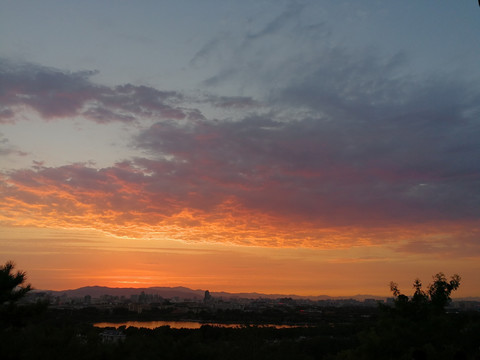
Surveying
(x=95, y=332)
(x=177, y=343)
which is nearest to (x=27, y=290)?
(x=95, y=332)

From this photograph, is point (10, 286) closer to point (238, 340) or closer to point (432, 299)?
point (238, 340)

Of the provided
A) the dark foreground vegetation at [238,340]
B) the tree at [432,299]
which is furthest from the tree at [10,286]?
the tree at [432,299]

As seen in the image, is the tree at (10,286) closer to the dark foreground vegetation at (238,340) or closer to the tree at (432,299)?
the dark foreground vegetation at (238,340)

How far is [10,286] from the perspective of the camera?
56.5 ft

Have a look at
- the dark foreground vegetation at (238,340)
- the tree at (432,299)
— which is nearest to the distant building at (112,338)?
the dark foreground vegetation at (238,340)

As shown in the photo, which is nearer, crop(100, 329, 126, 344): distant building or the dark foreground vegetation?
the dark foreground vegetation

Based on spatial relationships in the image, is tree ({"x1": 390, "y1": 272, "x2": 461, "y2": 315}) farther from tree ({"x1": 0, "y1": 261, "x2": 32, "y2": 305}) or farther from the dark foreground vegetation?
tree ({"x1": 0, "y1": 261, "x2": 32, "y2": 305})

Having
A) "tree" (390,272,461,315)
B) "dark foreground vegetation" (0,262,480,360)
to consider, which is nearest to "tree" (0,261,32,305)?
"dark foreground vegetation" (0,262,480,360)

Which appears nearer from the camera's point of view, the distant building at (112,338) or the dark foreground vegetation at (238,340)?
the dark foreground vegetation at (238,340)

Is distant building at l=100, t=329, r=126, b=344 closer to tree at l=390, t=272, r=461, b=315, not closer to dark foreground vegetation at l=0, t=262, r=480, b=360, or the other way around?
dark foreground vegetation at l=0, t=262, r=480, b=360

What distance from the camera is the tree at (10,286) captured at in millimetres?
17094

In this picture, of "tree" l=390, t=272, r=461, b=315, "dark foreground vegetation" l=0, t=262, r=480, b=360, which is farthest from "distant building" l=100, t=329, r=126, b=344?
"tree" l=390, t=272, r=461, b=315

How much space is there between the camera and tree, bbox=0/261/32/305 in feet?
56.1

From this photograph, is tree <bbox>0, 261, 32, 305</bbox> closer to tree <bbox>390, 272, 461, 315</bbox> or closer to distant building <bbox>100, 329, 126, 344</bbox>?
distant building <bbox>100, 329, 126, 344</bbox>
